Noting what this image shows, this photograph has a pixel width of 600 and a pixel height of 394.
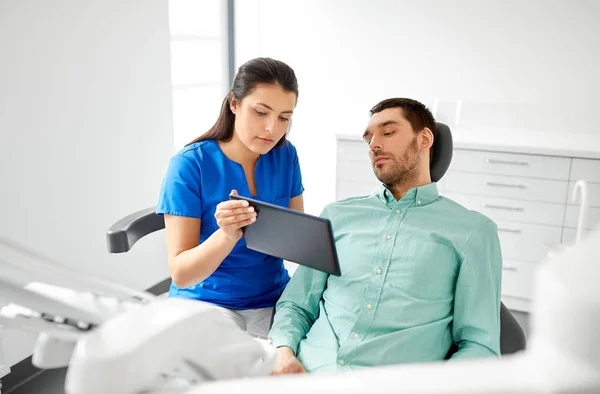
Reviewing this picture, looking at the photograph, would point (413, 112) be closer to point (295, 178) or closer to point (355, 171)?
point (295, 178)

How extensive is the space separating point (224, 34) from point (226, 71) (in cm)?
25

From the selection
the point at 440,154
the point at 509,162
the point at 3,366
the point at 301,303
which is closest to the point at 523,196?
the point at 509,162

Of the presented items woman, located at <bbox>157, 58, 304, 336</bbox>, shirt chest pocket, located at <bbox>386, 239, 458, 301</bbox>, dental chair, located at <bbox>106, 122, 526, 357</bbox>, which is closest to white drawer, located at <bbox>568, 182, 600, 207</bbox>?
dental chair, located at <bbox>106, 122, 526, 357</bbox>

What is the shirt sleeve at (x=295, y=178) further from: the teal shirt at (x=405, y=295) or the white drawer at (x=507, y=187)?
the white drawer at (x=507, y=187)

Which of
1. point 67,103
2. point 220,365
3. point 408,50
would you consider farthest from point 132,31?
point 220,365

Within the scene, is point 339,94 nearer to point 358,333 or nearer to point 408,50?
point 408,50

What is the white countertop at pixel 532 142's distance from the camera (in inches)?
103

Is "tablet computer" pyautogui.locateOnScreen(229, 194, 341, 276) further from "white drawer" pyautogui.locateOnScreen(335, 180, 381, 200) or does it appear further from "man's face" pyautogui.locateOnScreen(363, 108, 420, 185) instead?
"white drawer" pyautogui.locateOnScreen(335, 180, 381, 200)

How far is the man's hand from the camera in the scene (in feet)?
4.15

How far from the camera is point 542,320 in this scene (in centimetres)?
29

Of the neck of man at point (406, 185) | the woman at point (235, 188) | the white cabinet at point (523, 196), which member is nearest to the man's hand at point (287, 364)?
the woman at point (235, 188)

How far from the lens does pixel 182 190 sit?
4.74 ft

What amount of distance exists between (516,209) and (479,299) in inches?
63.5

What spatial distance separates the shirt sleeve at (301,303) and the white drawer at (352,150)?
1.58 meters
